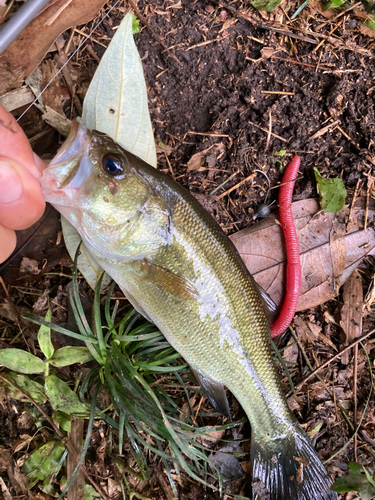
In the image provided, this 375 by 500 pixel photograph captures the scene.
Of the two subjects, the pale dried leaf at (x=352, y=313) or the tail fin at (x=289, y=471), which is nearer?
the tail fin at (x=289, y=471)

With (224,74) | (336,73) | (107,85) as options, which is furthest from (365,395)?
(107,85)

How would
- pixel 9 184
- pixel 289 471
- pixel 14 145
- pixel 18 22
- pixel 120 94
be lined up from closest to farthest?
pixel 9 184 < pixel 14 145 < pixel 18 22 < pixel 120 94 < pixel 289 471

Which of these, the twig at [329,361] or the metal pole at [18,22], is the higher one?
the metal pole at [18,22]

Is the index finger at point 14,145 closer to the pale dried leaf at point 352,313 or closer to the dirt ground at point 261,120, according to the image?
the dirt ground at point 261,120

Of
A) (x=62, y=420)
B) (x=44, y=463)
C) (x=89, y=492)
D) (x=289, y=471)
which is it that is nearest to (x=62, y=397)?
(x=62, y=420)

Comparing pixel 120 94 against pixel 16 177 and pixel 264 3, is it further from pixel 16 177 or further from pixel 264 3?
pixel 264 3

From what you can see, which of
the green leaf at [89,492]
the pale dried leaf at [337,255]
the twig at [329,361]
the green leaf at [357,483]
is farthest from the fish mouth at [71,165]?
the green leaf at [357,483]
